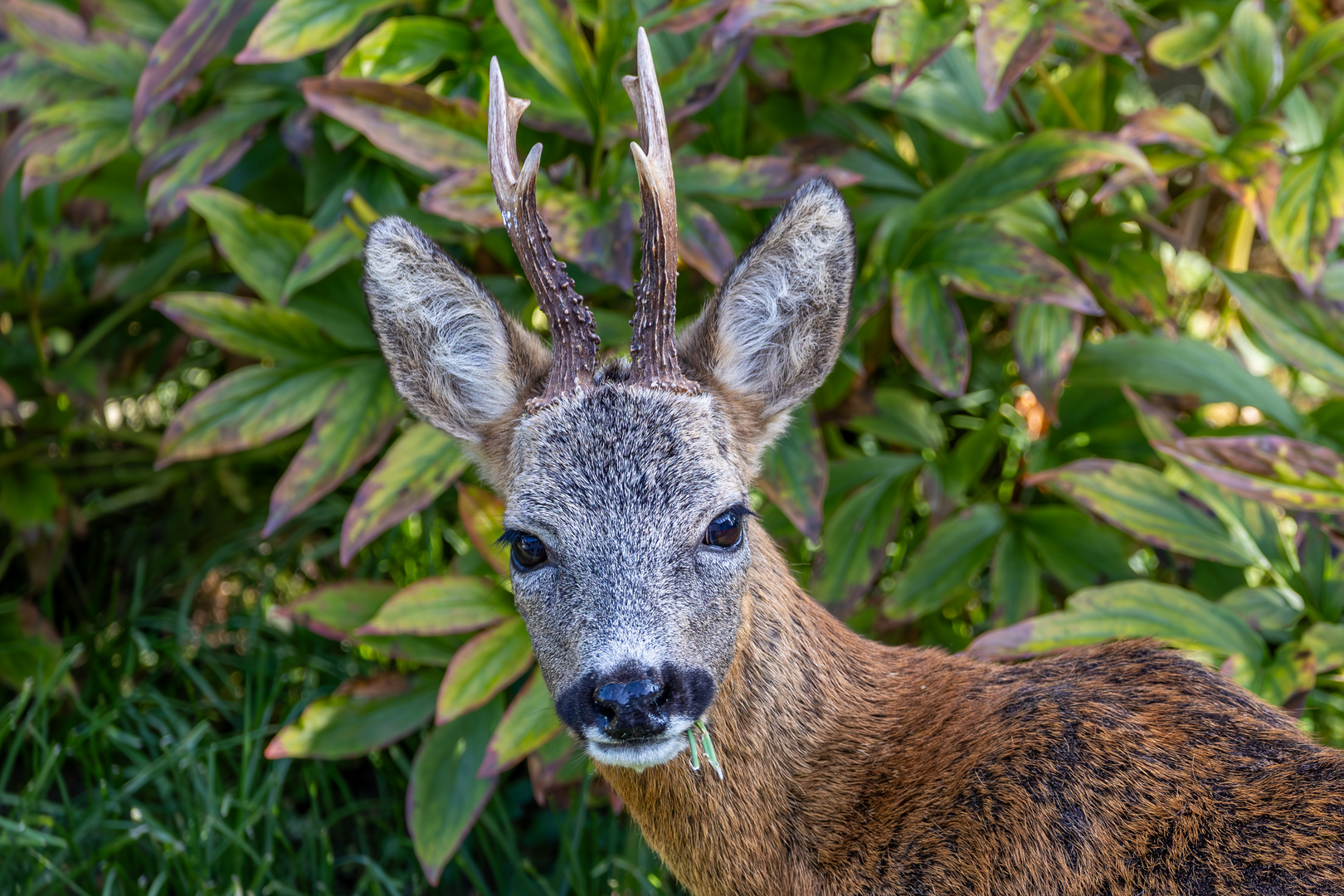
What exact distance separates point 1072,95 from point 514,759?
278 cm

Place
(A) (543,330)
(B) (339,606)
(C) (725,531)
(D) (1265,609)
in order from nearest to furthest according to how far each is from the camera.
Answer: (C) (725,531) → (D) (1265,609) → (B) (339,606) → (A) (543,330)

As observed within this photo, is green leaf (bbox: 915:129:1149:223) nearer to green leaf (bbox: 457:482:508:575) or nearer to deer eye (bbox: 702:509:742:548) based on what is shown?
deer eye (bbox: 702:509:742:548)

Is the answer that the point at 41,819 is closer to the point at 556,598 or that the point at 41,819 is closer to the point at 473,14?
the point at 556,598

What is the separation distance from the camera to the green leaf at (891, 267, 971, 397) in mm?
3611

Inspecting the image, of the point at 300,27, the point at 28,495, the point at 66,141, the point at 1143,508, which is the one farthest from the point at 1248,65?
the point at 28,495

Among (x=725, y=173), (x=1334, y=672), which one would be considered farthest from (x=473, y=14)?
(x=1334, y=672)

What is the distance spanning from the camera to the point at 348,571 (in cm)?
512

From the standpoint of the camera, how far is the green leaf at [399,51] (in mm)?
3715

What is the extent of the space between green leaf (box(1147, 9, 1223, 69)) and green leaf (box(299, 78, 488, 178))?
2135 millimetres

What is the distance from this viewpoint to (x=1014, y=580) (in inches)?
157

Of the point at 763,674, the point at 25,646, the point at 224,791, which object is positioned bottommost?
the point at 224,791

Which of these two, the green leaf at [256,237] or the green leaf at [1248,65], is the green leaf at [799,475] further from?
the green leaf at [1248,65]

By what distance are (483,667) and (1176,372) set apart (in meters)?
2.33

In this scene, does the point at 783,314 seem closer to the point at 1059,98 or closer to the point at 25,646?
the point at 1059,98
